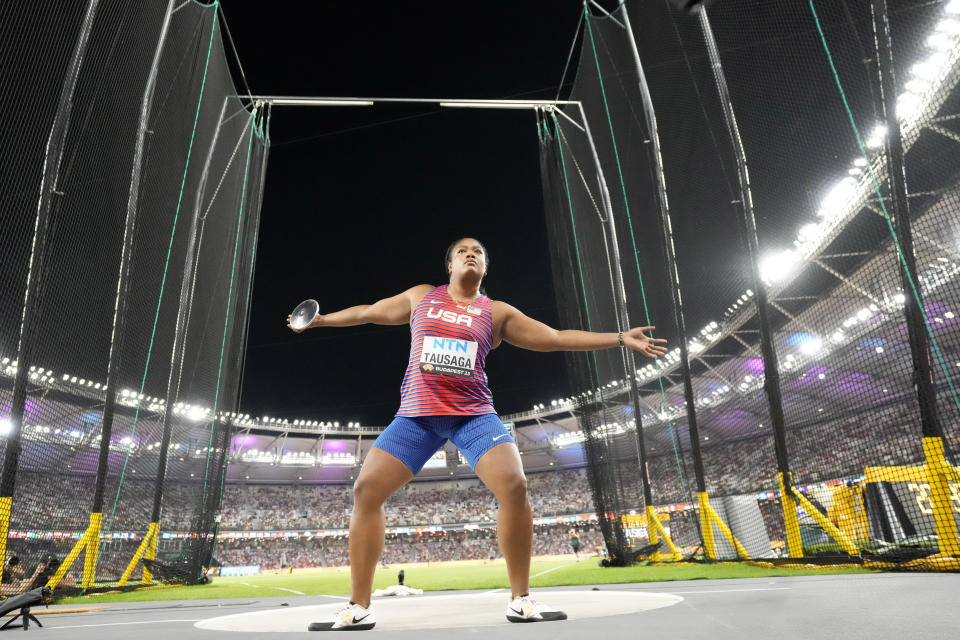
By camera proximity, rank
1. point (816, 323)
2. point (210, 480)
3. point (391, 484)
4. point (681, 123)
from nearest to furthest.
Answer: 1. point (391, 484)
2. point (681, 123)
3. point (210, 480)
4. point (816, 323)

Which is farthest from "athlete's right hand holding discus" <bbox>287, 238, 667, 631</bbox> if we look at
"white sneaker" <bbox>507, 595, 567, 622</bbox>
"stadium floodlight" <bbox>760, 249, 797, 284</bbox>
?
"stadium floodlight" <bbox>760, 249, 797, 284</bbox>

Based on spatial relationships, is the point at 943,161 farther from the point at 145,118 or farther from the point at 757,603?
the point at 145,118

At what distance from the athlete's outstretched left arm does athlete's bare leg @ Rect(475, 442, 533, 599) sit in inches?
25.5

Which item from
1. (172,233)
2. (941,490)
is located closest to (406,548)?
(172,233)

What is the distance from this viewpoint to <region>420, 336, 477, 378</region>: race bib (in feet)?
8.50

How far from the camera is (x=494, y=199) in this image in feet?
65.0

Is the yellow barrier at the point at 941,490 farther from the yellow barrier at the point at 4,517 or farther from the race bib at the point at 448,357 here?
the yellow barrier at the point at 4,517

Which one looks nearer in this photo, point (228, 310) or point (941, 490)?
point (941, 490)

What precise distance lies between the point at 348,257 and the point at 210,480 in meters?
14.8

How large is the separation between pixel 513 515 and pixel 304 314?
1456 millimetres

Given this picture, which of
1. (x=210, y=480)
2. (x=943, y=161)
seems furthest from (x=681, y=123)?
(x=210, y=480)

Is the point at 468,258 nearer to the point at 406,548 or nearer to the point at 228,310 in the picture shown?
the point at 228,310

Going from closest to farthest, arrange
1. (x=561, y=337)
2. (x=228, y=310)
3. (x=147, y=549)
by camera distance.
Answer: (x=561, y=337) < (x=147, y=549) < (x=228, y=310)

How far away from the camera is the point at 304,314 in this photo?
2.86 metres
